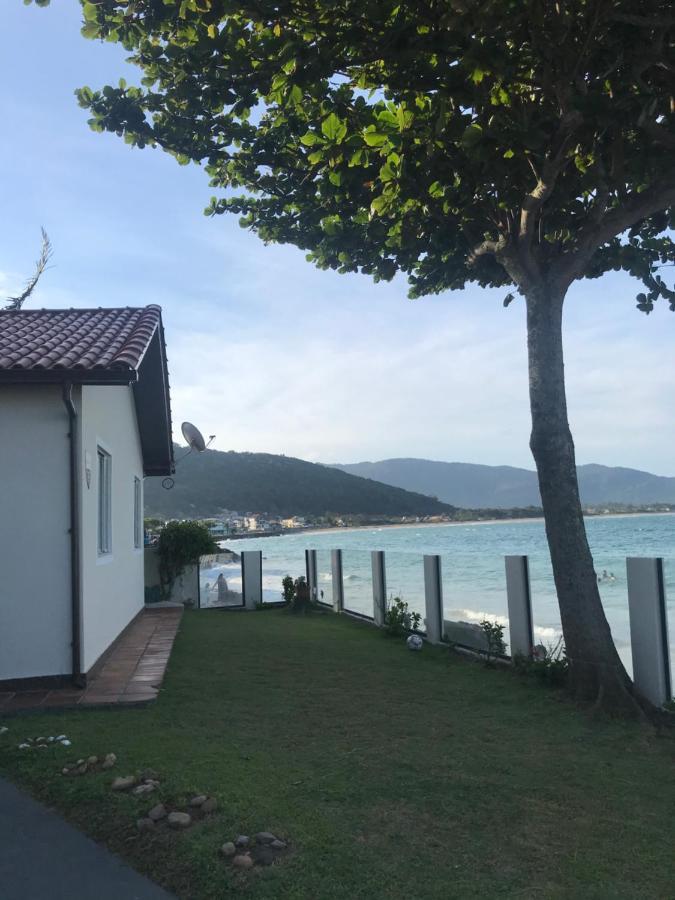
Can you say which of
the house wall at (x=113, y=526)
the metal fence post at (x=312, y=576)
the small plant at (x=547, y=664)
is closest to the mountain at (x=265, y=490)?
the metal fence post at (x=312, y=576)

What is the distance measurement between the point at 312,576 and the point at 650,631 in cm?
1002

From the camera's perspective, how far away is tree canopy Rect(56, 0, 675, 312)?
236 inches

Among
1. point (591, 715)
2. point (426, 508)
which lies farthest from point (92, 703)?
point (426, 508)

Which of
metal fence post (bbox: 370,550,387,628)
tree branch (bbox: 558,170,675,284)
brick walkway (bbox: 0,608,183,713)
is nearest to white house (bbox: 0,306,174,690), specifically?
brick walkway (bbox: 0,608,183,713)

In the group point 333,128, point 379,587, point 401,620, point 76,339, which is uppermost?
point 333,128

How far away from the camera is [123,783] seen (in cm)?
425

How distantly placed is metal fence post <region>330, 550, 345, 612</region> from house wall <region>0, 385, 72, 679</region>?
308 inches

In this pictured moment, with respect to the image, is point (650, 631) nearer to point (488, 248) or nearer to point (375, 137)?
point (488, 248)

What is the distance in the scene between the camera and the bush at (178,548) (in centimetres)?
1548

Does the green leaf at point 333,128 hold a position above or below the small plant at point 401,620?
above

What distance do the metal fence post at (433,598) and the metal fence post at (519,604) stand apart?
1712 mm

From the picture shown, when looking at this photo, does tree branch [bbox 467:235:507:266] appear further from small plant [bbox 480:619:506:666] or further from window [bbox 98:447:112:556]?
window [bbox 98:447:112:556]

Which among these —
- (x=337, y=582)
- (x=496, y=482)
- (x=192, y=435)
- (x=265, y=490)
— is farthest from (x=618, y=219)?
(x=496, y=482)

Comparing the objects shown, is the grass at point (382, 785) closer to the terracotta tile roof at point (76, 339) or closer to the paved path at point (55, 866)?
the paved path at point (55, 866)
